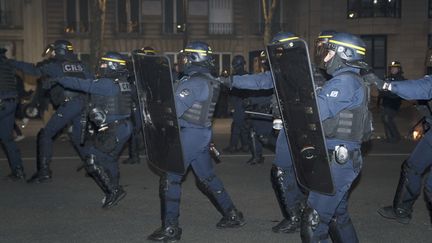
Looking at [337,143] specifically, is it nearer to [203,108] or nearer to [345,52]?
[345,52]

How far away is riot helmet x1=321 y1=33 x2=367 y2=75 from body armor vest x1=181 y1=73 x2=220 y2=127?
1.33m

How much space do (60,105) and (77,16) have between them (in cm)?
1995

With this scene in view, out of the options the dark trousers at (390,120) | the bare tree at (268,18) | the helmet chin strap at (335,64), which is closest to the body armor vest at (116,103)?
the helmet chin strap at (335,64)

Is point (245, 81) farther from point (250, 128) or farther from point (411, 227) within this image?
point (250, 128)

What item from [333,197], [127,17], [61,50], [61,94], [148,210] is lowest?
[148,210]

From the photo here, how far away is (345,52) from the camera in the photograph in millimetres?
4285

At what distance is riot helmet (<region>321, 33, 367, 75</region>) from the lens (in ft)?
14.0

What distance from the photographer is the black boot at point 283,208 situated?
5680mm

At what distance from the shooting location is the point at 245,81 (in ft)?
18.1

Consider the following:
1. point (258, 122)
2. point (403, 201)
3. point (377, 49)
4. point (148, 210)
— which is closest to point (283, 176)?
point (403, 201)

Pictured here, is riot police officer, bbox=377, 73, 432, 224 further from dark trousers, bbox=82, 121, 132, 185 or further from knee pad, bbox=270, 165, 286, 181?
dark trousers, bbox=82, 121, 132, 185

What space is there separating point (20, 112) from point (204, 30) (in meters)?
15.0

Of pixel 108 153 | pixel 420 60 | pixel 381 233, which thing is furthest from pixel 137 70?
pixel 420 60

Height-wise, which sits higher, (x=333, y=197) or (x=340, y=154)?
(x=340, y=154)
